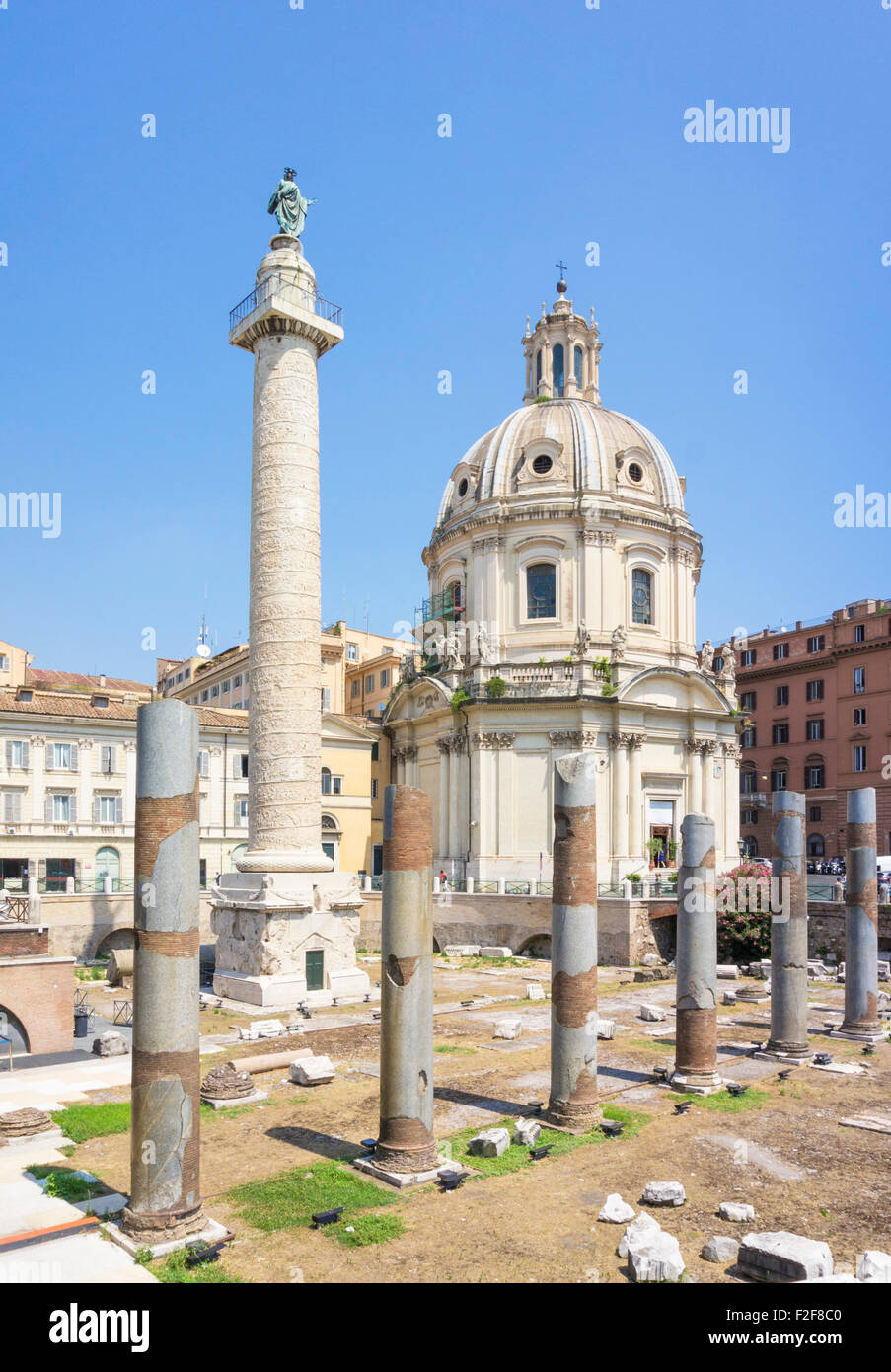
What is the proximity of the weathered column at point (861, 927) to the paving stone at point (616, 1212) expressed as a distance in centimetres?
1283

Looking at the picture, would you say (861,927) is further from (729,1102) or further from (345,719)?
(345,719)

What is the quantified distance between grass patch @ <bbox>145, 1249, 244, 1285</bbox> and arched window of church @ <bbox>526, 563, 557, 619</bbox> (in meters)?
37.3

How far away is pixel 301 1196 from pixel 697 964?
8639 millimetres

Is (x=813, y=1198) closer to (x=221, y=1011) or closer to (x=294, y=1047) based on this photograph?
(x=294, y=1047)

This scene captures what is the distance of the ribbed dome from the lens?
153 ft

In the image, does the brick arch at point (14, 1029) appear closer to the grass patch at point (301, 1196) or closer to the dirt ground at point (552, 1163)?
the dirt ground at point (552, 1163)

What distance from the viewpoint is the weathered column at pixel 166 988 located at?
10844 mm

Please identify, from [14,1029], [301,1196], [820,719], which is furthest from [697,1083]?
[820,719]

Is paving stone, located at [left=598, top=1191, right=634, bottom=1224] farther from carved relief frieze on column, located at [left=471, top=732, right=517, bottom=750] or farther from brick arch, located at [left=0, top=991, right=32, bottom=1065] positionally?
carved relief frieze on column, located at [left=471, top=732, right=517, bottom=750]

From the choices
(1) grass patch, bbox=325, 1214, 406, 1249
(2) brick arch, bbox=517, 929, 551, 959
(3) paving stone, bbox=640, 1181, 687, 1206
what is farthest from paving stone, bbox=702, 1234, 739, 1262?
(2) brick arch, bbox=517, 929, 551, 959

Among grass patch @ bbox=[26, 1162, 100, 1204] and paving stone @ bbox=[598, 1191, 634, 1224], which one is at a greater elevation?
paving stone @ bbox=[598, 1191, 634, 1224]

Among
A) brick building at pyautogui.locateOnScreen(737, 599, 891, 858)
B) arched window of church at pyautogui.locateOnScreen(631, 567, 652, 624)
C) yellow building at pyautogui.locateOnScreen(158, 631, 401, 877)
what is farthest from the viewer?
brick building at pyautogui.locateOnScreen(737, 599, 891, 858)

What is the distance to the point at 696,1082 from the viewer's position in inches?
701

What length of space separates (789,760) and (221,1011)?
45.8m
